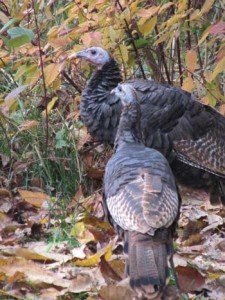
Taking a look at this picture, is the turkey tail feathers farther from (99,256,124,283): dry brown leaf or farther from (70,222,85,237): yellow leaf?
(70,222,85,237): yellow leaf

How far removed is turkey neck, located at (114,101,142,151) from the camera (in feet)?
14.6

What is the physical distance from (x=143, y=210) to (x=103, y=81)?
2047 millimetres

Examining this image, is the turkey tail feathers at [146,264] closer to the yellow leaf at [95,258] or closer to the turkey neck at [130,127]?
the yellow leaf at [95,258]

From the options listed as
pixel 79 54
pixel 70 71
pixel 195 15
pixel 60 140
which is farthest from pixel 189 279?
pixel 70 71

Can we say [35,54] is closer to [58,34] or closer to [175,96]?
[58,34]

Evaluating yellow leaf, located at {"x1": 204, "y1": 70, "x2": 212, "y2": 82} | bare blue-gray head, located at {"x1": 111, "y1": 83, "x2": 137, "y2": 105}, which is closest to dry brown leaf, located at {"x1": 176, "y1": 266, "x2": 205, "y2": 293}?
bare blue-gray head, located at {"x1": 111, "y1": 83, "x2": 137, "y2": 105}

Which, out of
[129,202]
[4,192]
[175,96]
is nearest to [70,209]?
[4,192]

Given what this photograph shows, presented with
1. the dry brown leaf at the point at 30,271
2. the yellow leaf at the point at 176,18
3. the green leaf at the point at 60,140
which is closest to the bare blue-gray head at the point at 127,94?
the yellow leaf at the point at 176,18

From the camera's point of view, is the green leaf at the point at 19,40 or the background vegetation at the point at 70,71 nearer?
the green leaf at the point at 19,40

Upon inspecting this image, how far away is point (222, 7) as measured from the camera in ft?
19.2

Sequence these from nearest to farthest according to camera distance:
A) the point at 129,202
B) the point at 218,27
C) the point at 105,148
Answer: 1. the point at 129,202
2. the point at 218,27
3. the point at 105,148

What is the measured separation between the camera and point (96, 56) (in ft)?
18.2

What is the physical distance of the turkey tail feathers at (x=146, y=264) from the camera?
3379mm

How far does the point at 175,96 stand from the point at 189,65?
221mm
